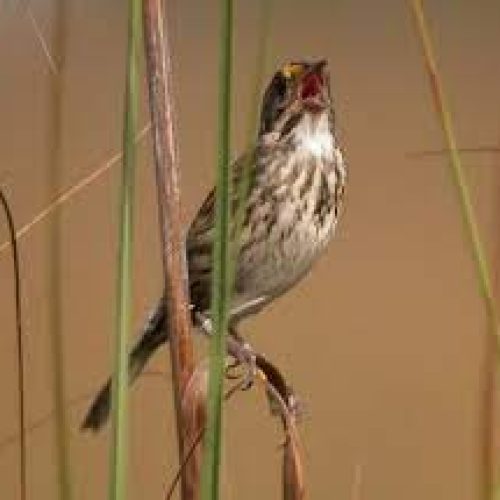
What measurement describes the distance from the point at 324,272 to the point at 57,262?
1922 mm

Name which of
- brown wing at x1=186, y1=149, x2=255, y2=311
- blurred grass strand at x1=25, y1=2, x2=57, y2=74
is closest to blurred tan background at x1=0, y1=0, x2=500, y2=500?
brown wing at x1=186, y1=149, x2=255, y2=311

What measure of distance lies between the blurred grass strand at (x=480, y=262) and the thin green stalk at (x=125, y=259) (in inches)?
Answer: 4.9

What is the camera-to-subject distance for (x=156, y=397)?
2170mm

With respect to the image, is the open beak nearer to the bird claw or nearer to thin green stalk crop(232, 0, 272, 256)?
the bird claw

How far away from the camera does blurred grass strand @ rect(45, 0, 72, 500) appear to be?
829 millimetres

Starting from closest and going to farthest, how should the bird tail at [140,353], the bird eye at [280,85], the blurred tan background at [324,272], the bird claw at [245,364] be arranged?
the bird claw at [245,364] → the bird tail at [140,353] → the bird eye at [280,85] → the blurred tan background at [324,272]

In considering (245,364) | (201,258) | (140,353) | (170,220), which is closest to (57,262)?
(170,220)

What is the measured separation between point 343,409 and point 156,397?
0.20 metres

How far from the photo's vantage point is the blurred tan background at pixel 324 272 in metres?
1.97

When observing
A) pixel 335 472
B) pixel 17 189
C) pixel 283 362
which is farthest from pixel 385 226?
pixel 335 472

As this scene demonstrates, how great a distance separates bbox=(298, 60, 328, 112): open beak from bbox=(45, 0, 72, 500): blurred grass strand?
1.45 feet

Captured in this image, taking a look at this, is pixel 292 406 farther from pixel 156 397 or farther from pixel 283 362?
pixel 283 362

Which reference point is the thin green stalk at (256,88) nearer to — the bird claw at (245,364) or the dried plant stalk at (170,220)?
the dried plant stalk at (170,220)

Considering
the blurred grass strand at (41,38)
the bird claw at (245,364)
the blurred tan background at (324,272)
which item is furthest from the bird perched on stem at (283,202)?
the blurred grass strand at (41,38)
